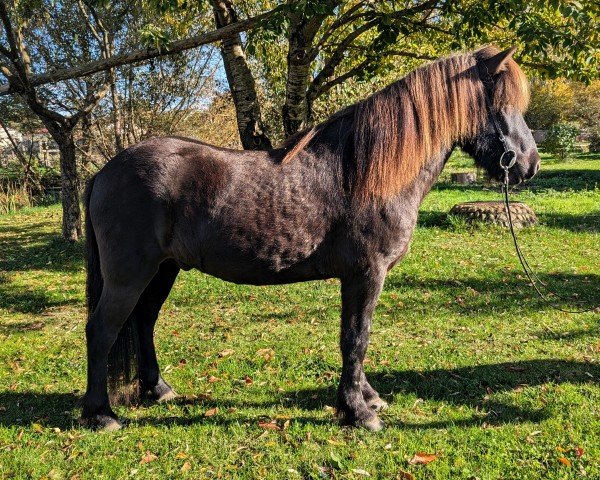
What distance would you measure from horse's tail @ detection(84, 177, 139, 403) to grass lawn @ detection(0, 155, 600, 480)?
18cm

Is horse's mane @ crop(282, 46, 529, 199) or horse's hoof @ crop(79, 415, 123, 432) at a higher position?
horse's mane @ crop(282, 46, 529, 199)

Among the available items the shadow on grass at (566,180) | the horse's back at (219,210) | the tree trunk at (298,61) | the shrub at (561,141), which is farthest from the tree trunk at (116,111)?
the shrub at (561,141)

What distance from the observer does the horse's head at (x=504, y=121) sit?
3.39 m

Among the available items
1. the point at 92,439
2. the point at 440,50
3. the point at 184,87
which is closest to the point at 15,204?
the point at 184,87

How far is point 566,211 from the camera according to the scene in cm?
1236

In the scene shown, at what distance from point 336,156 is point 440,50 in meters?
7.85

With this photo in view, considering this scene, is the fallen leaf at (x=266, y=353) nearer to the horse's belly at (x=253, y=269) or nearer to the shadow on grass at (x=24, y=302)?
the horse's belly at (x=253, y=269)

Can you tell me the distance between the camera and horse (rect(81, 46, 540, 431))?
329cm

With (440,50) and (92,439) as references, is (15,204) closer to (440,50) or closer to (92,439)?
(440,50)

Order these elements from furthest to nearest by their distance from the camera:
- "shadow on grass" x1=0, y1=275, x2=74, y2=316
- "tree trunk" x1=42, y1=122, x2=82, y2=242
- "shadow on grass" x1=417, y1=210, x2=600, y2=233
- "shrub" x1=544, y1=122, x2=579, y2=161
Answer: "shrub" x1=544, y1=122, x2=579, y2=161 < "shadow on grass" x1=417, y1=210, x2=600, y2=233 < "tree trunk" x1=42, y1=122, x2=82, y2=242 < "shadow on grass" x1=0, y1=275, x2=74, y2=316

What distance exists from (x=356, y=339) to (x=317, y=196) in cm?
106

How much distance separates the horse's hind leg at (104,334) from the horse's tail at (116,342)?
0.16 m

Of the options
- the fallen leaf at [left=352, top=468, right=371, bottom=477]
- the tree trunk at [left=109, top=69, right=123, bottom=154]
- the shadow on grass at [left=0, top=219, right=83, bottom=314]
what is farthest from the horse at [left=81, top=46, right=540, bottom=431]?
the tree trunk at [left=109, top=69, right=123, bottom=154]

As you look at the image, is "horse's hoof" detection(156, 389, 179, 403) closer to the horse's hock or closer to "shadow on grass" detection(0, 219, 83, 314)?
"shadow on grass" detection(0, 219, 83, 314)
